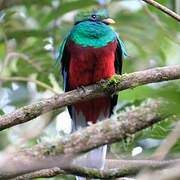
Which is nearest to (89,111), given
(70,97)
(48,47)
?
(48,47)

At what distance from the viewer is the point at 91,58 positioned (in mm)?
4285

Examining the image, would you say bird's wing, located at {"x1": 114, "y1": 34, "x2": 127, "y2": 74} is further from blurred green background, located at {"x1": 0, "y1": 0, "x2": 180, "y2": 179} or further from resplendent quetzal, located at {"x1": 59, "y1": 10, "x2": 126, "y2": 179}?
blurred green background, located at {"x1": 0, "y1": 0, "x2": 180, "y2": 179}

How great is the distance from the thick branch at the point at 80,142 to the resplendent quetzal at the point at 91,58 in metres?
1.77

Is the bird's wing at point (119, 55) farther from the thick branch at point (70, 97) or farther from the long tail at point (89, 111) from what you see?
the thick branch at point (70, 97)

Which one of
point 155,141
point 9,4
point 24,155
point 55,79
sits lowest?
point 55,79

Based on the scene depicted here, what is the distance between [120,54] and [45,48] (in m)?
1.21

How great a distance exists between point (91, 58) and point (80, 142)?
2.32 meters

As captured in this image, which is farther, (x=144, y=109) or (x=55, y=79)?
(x=55, y=79)

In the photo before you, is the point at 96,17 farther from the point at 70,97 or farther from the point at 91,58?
the point at 70,97

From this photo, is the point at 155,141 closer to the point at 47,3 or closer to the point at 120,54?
the point at 120,54

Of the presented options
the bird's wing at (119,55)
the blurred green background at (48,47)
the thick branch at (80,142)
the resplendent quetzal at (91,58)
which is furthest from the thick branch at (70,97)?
the blurred green background at (48,47)

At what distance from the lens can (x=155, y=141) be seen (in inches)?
156

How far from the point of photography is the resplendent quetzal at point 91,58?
4.21 meters

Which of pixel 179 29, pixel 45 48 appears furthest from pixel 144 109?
pixel 45 48
